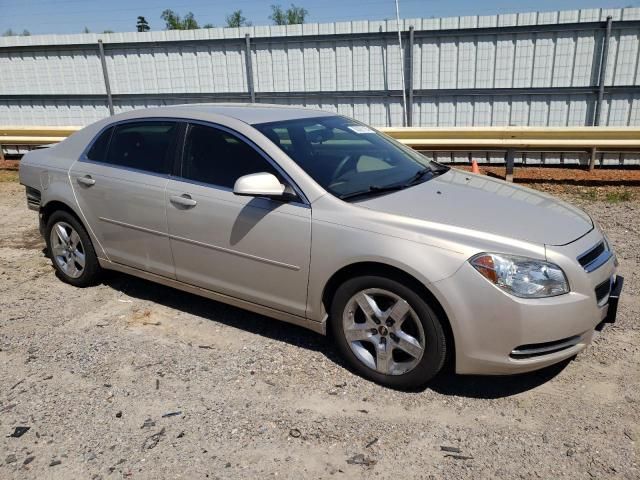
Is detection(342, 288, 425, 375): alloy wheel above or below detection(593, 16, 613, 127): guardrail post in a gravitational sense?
below

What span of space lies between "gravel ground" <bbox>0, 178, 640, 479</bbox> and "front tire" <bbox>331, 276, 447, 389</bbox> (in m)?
0.13

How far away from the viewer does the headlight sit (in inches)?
113

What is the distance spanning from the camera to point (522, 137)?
8.89m

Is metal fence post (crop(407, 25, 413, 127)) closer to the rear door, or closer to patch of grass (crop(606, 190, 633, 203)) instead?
patch of grass (crop(606, 190, 633, 203))

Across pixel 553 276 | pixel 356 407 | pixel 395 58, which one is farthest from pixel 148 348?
pixel 395 58

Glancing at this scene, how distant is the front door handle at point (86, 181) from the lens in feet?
14.8

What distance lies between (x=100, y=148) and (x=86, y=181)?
0.31 m

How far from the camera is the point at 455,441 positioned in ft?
9.35

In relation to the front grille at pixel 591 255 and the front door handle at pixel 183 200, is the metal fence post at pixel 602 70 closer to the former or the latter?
the front grille at pixel 591 255

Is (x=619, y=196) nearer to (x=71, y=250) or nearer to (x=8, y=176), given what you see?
(x=71, y=250)

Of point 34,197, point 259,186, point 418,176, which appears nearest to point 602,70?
point 418,176

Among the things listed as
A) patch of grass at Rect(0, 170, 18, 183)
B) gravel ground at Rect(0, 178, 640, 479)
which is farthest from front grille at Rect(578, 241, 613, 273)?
patch of grass at Rect(0, 170, 18, 183)

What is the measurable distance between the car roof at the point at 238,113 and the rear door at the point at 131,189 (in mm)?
98

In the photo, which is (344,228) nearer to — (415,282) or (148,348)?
(415,282)
